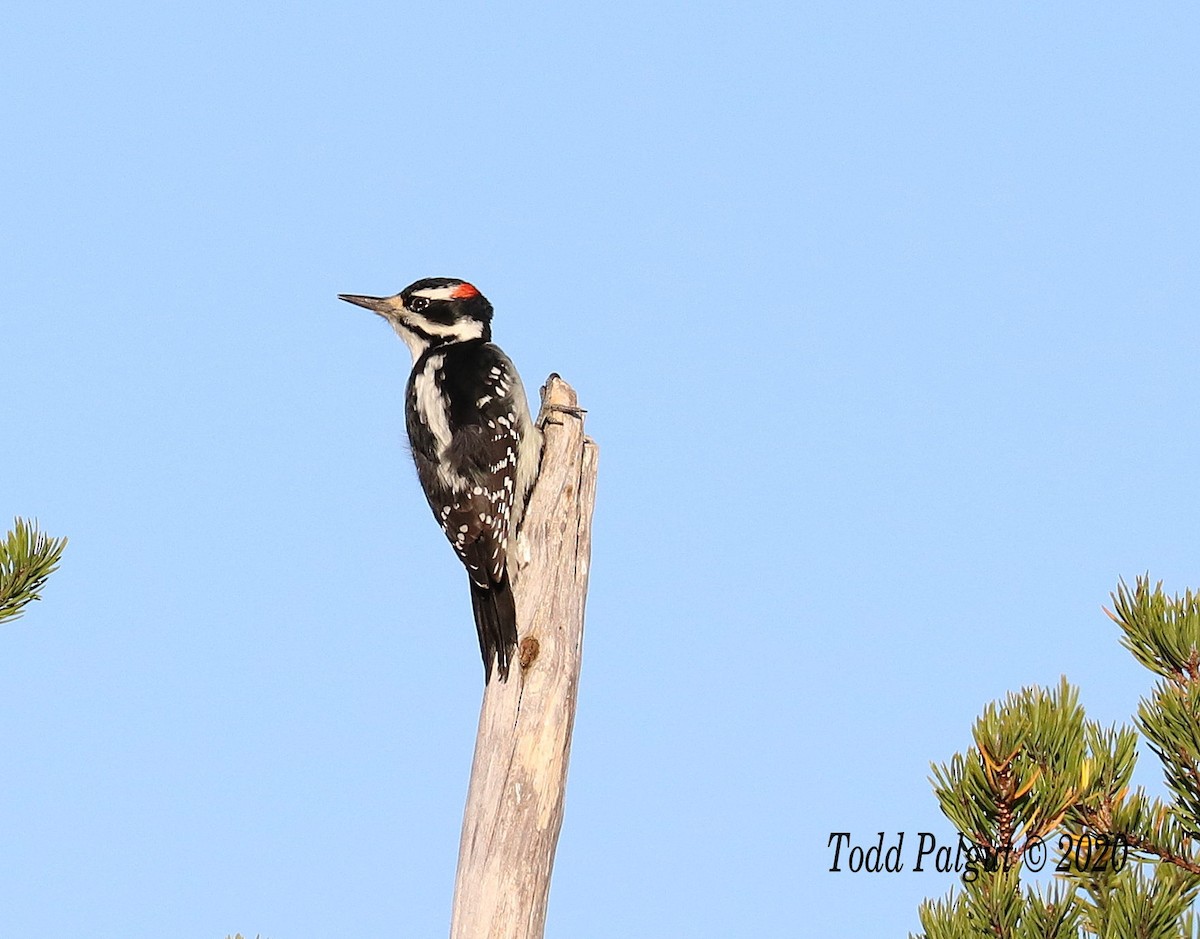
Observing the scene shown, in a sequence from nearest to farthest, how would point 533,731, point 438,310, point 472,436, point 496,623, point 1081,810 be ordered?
point 1081,810, point 533,731, point 496,623, point 472,436, point 438,310

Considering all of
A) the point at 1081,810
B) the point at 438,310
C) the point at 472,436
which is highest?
the point at 438,310

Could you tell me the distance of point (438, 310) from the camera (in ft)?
A: 21.3

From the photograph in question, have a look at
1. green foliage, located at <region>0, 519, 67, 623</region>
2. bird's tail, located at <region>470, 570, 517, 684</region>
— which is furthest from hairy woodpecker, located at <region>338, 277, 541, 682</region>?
green foliage, located at <region>0, 519, 67, 623</region>

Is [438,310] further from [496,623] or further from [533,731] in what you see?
[533,731]

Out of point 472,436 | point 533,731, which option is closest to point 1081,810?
point 533,731

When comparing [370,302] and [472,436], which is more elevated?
[370,302]

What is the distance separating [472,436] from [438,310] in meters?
1.09

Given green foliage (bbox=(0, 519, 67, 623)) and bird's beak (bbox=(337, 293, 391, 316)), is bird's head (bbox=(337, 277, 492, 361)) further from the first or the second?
green foliage (bbox=(0, 519, 67, 623))

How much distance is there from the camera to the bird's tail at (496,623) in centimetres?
509

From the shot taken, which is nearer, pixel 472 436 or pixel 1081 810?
pixel 1081 810

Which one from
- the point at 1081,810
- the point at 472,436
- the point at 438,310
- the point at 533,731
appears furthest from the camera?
the point at 438,310

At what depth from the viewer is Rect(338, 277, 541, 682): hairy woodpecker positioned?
5.27m


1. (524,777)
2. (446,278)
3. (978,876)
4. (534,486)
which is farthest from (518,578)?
(978,876)

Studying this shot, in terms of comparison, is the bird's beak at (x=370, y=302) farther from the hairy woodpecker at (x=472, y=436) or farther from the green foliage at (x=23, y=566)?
the green foliage at (x=23, y=566)
